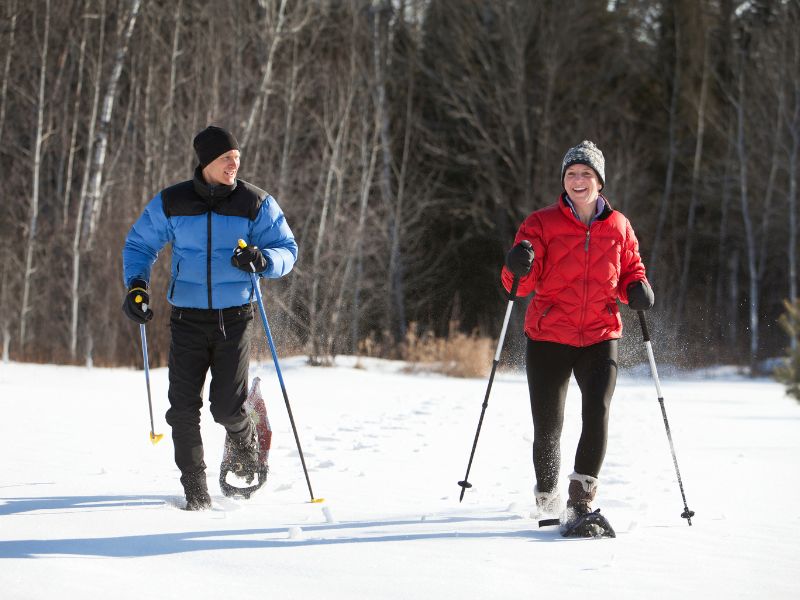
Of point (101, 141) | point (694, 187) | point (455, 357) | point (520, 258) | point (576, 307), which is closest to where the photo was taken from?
point (520, 258)

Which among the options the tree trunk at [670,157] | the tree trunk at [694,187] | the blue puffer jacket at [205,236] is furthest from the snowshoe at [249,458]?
the tree trunk at [694,187]

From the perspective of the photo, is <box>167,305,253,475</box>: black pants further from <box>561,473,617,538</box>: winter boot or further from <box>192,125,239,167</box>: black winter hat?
<box>561,473,617,538</box>: winter boot

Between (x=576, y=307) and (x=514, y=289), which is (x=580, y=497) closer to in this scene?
(x=576, y=307)

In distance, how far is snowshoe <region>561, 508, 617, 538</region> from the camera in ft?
12.6

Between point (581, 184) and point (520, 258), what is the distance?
17.1 inches

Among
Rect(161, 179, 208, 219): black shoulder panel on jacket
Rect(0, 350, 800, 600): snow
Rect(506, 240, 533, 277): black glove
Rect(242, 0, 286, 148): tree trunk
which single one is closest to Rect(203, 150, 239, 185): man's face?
Rect(161, 179, 208, 219): black shoulder panel on jacket

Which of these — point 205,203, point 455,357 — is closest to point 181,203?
point 205,203

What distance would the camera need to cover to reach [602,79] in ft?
77.3

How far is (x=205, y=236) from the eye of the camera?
425cm

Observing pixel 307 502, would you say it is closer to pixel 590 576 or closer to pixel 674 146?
pixel 590 576

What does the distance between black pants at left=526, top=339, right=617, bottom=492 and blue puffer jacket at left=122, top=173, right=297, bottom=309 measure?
124 cm

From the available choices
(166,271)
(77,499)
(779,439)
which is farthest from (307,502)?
(166,271)

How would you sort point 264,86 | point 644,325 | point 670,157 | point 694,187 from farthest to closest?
point 694,187
point 670,157
point 264,86
point 644,325

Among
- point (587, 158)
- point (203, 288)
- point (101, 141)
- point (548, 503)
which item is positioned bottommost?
point (548, 503)
